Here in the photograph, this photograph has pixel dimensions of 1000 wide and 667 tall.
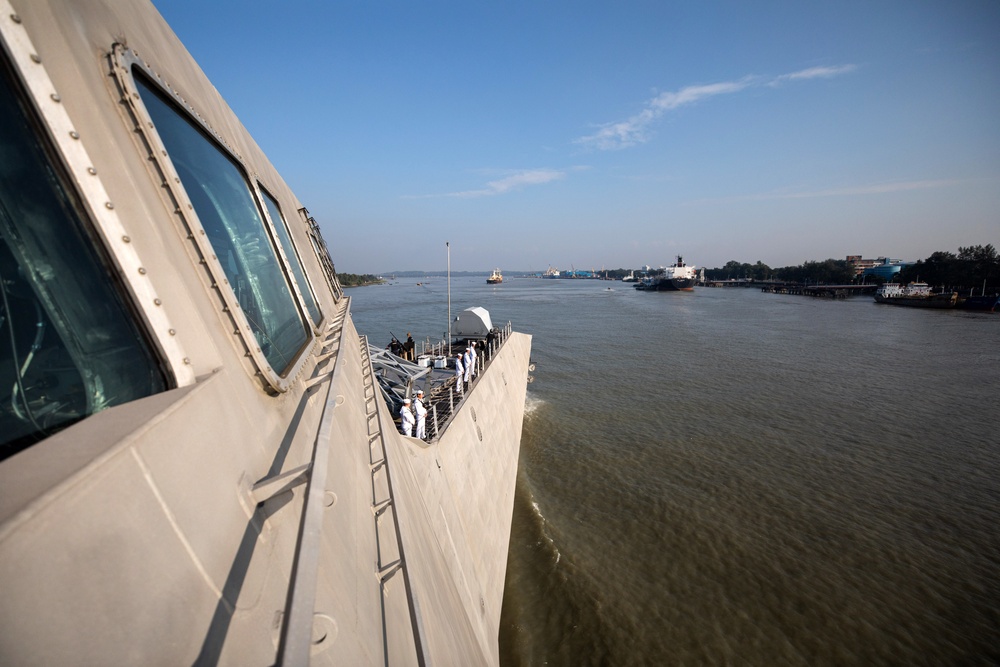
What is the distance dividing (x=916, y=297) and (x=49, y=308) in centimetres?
9442

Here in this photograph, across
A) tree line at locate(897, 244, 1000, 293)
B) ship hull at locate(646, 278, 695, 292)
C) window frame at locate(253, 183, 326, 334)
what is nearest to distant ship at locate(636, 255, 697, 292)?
ship hull at locate(646, 278, 695, 292)

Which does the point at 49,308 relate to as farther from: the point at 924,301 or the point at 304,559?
the point at 924,301

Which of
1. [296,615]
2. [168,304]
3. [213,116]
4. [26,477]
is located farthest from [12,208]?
[213,116]

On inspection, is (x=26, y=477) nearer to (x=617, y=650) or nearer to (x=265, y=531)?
(x=265, y=531)

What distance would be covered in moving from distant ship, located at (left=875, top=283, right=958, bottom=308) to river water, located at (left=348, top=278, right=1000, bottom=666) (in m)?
52.5

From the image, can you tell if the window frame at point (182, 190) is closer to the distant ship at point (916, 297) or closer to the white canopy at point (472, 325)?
the white canopy at point (472, 325)

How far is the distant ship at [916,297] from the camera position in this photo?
6216cm

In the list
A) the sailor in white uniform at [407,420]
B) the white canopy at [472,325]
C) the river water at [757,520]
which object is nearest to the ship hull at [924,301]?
the river water at [757,520]

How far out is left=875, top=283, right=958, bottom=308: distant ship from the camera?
62156mm

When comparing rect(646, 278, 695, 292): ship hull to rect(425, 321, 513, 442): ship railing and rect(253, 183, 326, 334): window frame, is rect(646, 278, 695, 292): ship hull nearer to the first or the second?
rect(425, 321, 513, 442): ship railing

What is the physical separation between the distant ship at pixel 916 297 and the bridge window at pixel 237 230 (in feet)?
291

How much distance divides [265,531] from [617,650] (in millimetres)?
9096

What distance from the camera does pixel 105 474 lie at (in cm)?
93

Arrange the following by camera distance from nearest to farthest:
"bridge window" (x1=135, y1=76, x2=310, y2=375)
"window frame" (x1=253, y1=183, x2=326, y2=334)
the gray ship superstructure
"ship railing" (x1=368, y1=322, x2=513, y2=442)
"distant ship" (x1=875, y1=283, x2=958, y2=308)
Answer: the gray ship superstructure, "bridge window" (x1=135, y1=76, x2=310, y2=375), "window frame" (x1=253, y1=183, x2=326, y2=334), "ship railing" (x1=368, y1=322, x2=513, y2=442), "distant ship" (x1=875, y1=283, x2=958, y2=308)
